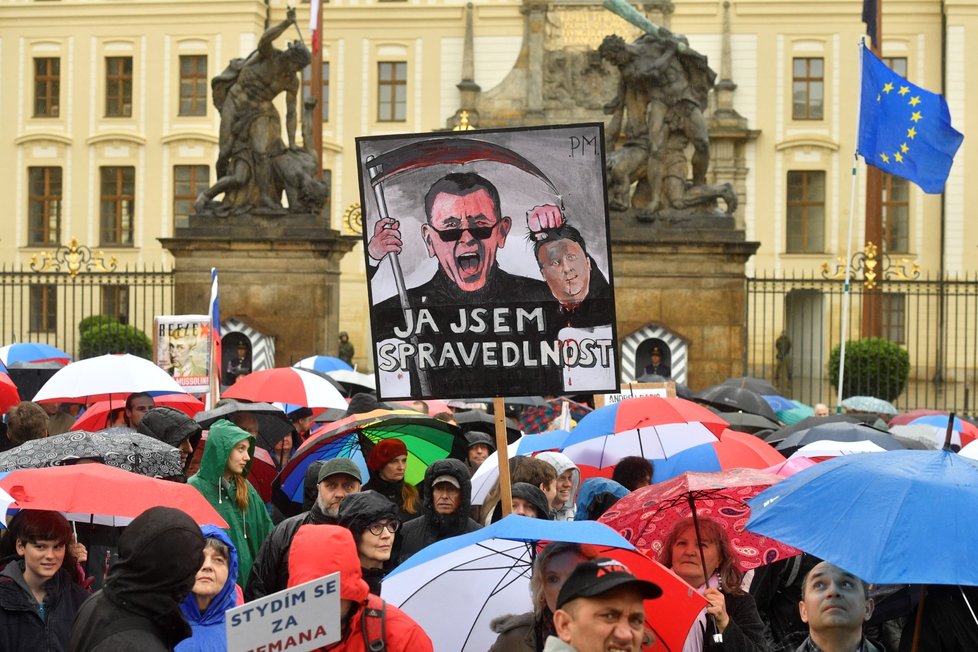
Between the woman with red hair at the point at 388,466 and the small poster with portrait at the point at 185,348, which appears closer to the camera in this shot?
the woman with red hair at the point at 388,466

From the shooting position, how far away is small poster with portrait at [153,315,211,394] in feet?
48.9

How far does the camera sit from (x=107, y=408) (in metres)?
11.8

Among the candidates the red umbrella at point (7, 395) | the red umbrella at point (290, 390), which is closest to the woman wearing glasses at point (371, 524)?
the red umbrella at point (7, 395)

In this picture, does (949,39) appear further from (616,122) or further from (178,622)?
(178,622)

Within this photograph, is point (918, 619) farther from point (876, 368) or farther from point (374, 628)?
point (876, 368)

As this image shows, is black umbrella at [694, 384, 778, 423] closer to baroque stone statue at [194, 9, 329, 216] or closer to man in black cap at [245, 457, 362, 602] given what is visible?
man in black cap at [245, 457, 362, 602]

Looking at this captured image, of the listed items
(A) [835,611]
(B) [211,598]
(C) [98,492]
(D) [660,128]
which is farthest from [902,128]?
(B) [211,598]

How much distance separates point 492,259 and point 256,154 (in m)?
15.3

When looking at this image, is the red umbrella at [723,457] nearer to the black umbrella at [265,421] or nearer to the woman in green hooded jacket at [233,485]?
the woman in green hooded jacket at [233,485]

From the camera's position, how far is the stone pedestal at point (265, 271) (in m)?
21.5

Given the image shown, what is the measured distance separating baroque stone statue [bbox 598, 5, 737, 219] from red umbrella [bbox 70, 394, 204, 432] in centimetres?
921

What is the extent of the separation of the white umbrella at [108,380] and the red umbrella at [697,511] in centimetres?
536

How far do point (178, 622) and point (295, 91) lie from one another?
56.8ft

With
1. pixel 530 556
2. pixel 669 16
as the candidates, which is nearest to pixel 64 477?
pixel 530 556
